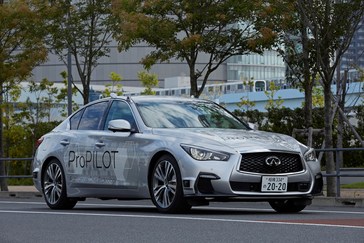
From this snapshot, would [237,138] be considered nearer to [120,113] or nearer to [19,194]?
[120,113]

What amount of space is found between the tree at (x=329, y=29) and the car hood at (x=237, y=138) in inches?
314

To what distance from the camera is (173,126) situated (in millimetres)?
14602

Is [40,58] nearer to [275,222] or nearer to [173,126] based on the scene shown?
[173,126]

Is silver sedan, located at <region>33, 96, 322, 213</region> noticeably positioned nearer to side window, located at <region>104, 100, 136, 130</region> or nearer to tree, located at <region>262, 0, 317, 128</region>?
side window, located at <region>104, 100, 136, 130</region>

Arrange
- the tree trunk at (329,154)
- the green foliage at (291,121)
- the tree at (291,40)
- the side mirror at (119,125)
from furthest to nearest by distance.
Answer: the green foliage at (291,121) < the tree at (291,40) < the tree trunk at (329,154) < the side mirror at (119,125)

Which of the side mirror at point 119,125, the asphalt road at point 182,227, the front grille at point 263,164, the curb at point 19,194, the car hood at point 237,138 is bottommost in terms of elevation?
the curb at point 19,194

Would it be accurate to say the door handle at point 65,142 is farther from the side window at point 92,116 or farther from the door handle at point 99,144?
the door handle at point 99,144

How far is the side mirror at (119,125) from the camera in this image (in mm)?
14711

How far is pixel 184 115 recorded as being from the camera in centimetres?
1490

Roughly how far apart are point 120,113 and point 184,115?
3.56 ft

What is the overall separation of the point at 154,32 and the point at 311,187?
47.5ft

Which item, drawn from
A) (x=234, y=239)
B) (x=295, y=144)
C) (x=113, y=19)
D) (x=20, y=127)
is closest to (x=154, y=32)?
(x=113, y=19)

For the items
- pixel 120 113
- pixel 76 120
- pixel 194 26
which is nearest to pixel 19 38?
pixel 194 26

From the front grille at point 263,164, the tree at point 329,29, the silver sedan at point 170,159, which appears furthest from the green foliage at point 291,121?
the front grille at point 263,164
